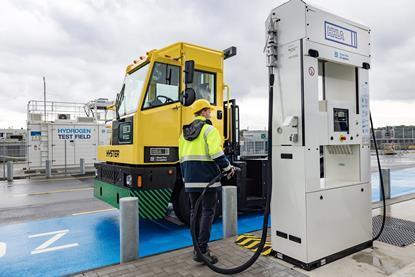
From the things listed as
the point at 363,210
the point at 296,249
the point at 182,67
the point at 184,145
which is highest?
the point at 182,67

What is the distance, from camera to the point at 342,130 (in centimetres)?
404

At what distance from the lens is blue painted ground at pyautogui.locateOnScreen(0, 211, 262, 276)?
4.13 meters

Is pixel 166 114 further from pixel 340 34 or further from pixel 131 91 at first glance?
pixel 340 34

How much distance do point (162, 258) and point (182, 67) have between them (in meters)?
3.19

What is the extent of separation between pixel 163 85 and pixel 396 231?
15.5ft

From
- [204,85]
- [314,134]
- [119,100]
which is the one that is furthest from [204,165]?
[119,100]

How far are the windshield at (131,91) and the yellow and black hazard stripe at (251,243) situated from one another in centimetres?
282

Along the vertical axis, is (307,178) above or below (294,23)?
below

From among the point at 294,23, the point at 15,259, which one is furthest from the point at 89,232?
the point at 294,23

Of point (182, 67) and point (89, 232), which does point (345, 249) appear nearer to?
point (182, 67)

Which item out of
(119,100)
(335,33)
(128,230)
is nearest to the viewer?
(128,230)

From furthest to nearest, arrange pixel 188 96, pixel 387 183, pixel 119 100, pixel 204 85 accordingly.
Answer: pixel 387 183
pixel 119 100
pixel 204 85
pixel 188 96

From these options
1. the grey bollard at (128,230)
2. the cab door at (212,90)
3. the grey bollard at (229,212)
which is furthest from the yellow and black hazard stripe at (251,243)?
the cab door at (212,90)

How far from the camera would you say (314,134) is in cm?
371
